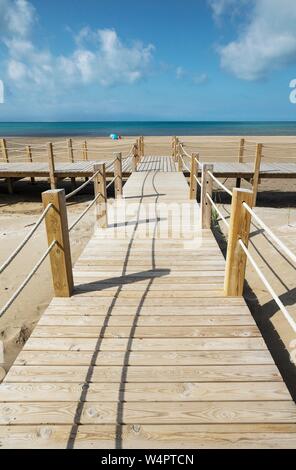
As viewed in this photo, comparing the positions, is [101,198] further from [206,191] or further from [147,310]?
[147,310]

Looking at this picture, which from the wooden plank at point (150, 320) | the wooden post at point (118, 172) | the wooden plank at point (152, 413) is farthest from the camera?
the wooden post at point (118, 172)

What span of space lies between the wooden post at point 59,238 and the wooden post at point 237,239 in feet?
5.72

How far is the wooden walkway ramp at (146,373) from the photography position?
201 cm

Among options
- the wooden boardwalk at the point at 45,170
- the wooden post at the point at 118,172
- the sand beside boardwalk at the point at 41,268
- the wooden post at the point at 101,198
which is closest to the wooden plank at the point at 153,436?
the sand beside boardwalk at the point at 41,268

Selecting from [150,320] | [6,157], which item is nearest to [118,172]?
[150,320]

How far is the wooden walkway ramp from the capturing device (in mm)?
2010

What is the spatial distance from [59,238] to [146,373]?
1.59 meters

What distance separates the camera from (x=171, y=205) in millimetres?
7402

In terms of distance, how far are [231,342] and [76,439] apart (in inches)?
59.0

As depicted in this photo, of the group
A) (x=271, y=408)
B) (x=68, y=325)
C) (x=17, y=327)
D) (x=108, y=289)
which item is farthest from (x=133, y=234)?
(x=271, y=408)

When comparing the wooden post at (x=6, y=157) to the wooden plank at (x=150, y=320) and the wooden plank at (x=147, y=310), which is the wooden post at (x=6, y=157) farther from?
the wooden plank at (x=150, y=320)
